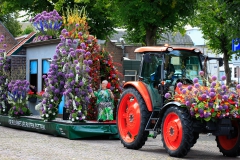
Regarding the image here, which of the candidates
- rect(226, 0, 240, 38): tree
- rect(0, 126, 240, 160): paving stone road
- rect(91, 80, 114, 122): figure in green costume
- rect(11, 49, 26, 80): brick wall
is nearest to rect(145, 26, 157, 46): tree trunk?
rect(11, 49, 26, 80): brick wall

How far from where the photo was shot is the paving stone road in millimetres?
12067

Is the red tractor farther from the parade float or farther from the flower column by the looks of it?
the flower column

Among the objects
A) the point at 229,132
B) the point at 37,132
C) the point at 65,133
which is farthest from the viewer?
the point at 37,132

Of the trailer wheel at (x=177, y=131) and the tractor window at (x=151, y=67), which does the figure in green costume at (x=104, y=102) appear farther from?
the trailer wheel at (x=177, y=131)

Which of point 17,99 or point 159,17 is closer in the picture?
point 17,99

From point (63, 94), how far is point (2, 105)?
5174mm

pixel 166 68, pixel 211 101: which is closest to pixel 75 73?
pixel 166 68

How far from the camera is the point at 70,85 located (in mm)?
16625

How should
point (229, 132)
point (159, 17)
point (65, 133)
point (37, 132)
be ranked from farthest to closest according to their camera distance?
point (159, 17) < point (37, 132) < point (65, 133) < point (229, 132)

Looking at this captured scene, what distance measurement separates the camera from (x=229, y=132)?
1221 centimetres

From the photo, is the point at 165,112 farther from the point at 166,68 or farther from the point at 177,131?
the point at 166,68

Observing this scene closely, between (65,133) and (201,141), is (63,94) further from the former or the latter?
(201,141)

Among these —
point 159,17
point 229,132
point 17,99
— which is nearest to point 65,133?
point 17,99

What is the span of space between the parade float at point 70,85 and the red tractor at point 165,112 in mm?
2171
